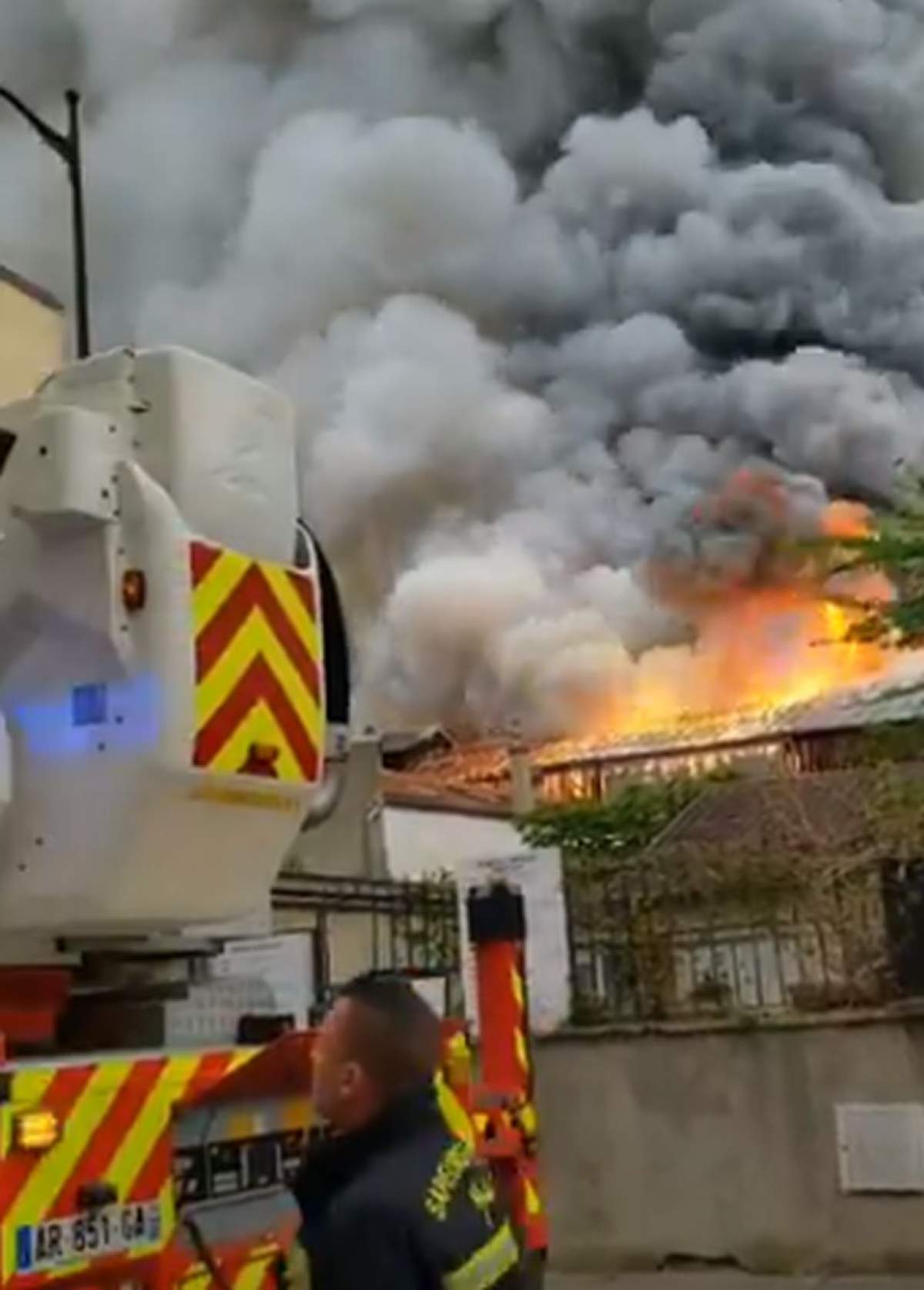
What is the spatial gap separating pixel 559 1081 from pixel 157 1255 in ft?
17.5

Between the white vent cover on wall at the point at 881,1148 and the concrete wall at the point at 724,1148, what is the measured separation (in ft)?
0.15

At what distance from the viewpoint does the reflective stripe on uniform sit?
249cm

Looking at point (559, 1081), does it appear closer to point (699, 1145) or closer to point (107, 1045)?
point (699, 1145)

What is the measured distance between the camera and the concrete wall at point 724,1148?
8.12 m

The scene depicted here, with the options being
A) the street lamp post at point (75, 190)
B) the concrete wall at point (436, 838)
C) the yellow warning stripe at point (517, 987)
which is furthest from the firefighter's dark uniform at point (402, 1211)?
the concrete wall at point (436, 838)

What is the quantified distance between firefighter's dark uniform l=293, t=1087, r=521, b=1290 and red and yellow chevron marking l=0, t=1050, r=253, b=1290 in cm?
92

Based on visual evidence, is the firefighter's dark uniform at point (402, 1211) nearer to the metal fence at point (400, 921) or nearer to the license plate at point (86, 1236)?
the license plate at point (86, 1236)

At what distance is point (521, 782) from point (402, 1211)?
87.1ft

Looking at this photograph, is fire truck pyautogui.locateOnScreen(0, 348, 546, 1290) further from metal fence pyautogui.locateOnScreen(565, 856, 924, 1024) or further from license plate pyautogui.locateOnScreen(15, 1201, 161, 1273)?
metal fence pyautogui.locateOnScreen(565, 856, 924, 1024)

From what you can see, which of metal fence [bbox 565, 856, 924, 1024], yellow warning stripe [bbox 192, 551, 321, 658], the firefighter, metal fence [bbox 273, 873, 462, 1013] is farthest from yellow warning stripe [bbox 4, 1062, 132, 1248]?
metal fence [bbox 273, 873, 462, 1013]

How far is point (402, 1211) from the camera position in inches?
97.3

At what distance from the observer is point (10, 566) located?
3.93 meters

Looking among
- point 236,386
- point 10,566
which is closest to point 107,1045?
point 10,566

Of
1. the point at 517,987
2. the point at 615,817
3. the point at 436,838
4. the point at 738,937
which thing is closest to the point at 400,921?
the point at 738,937
